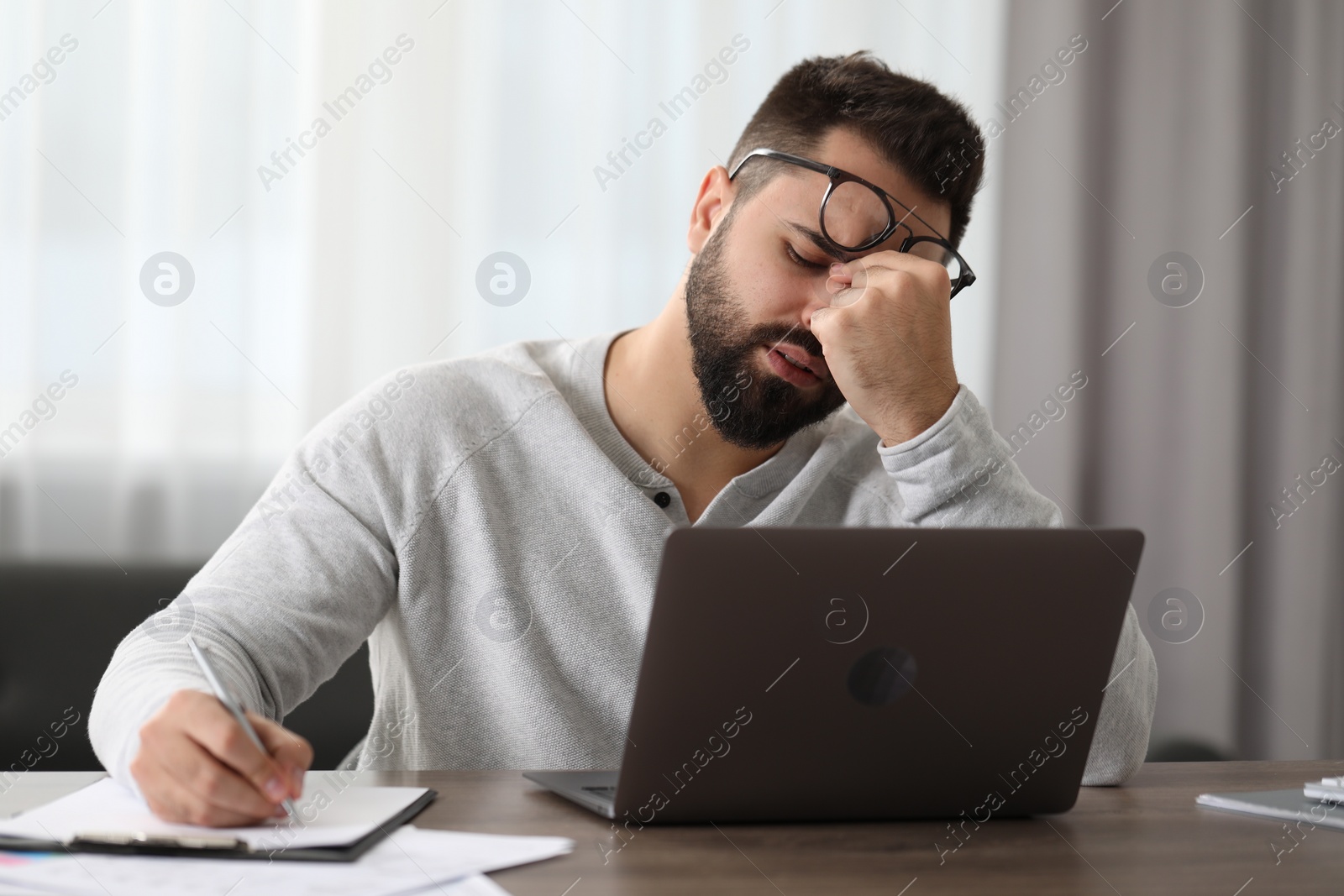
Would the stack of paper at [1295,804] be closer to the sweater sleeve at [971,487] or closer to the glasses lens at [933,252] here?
the sweater sleeve at [971,487]

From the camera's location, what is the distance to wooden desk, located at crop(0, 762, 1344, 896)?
24.1 inches

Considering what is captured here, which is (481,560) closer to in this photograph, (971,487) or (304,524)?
(304,524)

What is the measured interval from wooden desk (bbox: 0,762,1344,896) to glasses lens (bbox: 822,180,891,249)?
0.65m

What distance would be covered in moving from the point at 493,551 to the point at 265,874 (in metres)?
0.58

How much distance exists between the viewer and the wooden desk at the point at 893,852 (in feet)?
2.01

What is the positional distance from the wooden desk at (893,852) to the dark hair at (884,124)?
29.9 inches

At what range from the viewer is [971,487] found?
1094 millimetres

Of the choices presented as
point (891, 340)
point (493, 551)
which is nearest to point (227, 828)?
point (493, 551)

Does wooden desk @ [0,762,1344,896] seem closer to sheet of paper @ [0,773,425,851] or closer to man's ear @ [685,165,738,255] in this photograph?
sheet of paper @ [0,773,425,851]

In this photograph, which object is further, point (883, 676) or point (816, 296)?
point (816, 296)

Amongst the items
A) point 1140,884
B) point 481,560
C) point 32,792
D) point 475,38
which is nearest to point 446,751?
point 481,560

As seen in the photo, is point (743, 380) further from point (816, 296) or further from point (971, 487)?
point (971, 487)

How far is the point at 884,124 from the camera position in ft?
4.25

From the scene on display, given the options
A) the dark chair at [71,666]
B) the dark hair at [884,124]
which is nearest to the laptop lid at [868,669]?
the dark hair at [884,124]
